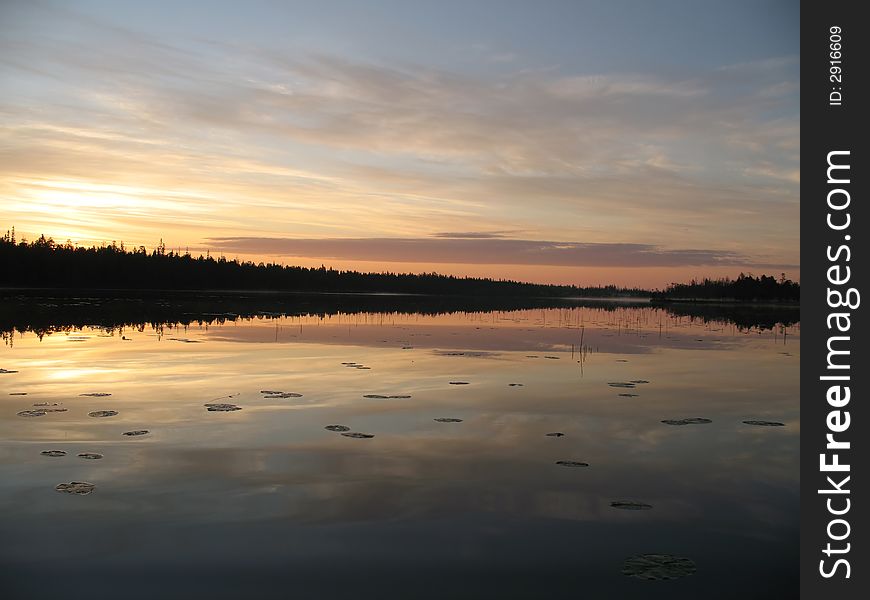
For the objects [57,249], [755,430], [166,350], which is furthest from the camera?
[57,249]

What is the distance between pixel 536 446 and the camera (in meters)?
9.75

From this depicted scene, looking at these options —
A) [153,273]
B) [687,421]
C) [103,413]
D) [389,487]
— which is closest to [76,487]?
[389,487]

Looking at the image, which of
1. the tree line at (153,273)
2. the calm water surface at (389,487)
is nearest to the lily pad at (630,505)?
the calm water surface at (389,487)

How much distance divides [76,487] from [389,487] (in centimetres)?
333

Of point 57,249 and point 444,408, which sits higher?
point 57,249

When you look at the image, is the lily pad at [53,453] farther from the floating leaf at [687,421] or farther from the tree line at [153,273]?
the tree line at [153,273]

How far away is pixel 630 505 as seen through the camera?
7.33 meters

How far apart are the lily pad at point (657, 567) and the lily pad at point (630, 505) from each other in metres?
1.14

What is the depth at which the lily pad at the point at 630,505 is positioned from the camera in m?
7.27

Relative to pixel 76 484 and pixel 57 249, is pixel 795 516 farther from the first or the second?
pixel 57 249

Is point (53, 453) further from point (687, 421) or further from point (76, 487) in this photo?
point (687, 421)

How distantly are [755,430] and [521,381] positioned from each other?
224 inches

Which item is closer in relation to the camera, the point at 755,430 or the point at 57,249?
the point at 755,430
